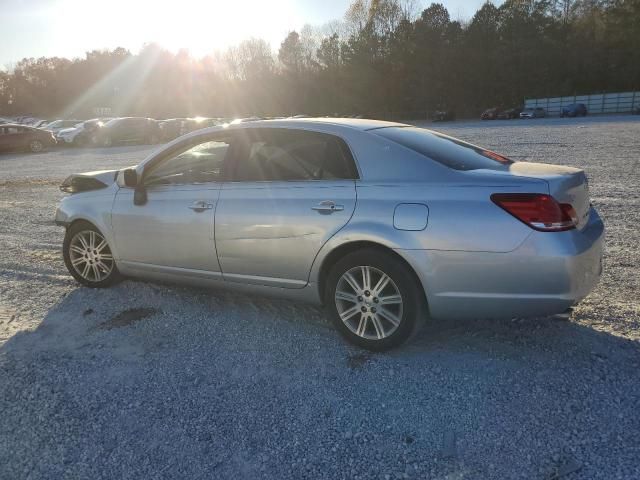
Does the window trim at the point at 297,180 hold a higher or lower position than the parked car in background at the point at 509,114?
higher

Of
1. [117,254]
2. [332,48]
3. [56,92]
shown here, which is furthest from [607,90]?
[56,92]

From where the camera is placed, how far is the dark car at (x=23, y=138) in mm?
26266

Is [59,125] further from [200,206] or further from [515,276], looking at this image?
[515,276]

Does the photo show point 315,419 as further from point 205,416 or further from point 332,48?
point 332,48

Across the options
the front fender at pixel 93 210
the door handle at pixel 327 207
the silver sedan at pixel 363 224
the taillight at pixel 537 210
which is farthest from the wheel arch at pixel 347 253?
the front fender at pixel 93 210

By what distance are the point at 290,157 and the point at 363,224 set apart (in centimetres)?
92

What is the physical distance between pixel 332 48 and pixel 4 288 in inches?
2749

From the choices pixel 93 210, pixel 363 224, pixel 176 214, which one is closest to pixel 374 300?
pixel 363 224

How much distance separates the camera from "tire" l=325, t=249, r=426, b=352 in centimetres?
349

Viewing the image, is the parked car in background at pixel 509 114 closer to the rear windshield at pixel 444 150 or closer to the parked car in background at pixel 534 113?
the parked car in background at pixel 534 113

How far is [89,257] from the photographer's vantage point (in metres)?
5.21

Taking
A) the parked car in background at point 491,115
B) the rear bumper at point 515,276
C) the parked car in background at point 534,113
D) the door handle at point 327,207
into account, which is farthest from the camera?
the parked car in background at point 491,115

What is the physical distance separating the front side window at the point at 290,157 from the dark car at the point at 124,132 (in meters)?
28.3

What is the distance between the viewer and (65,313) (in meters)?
4.70
